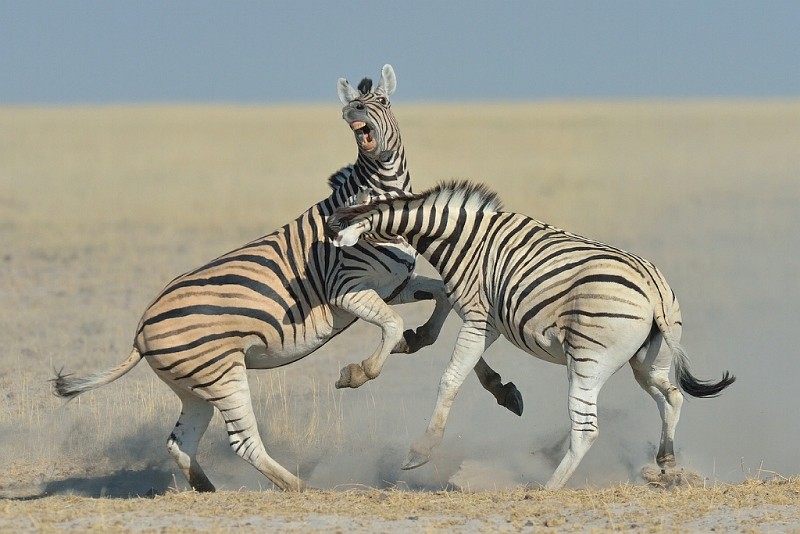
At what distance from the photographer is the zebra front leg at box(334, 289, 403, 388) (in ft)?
29.8

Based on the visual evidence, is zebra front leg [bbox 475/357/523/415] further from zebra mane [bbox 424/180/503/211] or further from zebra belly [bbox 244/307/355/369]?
zebra mane [bbox 424/180/503/211]

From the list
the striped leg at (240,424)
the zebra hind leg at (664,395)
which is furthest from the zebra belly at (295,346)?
the zebra hind leg at (664,395)

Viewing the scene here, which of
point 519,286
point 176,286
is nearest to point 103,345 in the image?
point 176,286

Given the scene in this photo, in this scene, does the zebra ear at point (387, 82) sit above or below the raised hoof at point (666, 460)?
above

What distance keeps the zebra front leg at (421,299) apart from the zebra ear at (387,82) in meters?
1.57

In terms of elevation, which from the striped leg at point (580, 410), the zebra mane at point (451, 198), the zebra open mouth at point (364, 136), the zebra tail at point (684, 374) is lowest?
the striped leg at point (580, 410)

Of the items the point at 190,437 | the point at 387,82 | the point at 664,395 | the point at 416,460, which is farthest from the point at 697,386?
the point at 190,437

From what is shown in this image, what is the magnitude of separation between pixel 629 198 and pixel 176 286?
70.9ft

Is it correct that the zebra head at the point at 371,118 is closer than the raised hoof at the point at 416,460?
No

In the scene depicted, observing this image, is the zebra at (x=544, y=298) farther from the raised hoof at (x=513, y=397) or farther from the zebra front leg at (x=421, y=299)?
the raised hoof at (x=513, y=397)

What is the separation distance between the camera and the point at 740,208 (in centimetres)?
2684

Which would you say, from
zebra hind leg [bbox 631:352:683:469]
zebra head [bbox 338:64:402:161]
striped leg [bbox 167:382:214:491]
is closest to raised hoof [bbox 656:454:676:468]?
zebra hind leg [bbox 631:352:683:469]

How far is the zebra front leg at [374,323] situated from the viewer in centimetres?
908

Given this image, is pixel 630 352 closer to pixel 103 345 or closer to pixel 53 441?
pixel 53 441
